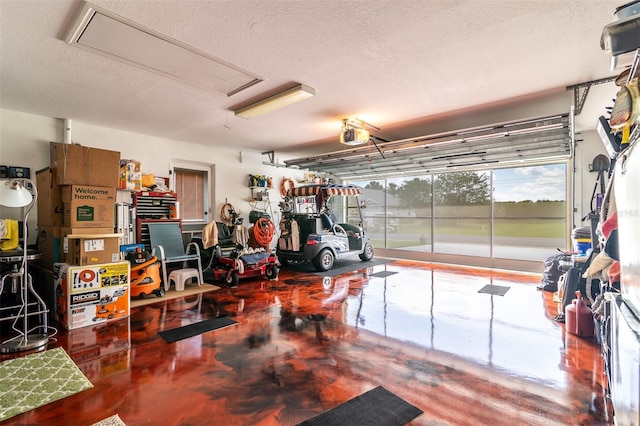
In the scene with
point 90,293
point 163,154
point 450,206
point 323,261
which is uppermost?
point 163,154

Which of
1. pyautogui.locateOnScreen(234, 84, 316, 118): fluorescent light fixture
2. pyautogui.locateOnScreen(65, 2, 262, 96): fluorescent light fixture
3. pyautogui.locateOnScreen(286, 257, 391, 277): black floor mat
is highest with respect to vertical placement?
pyautogui.locateOnScreen(65, 2, 262, 96): fluorescent light fixture

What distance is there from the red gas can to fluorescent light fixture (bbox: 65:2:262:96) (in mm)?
4255

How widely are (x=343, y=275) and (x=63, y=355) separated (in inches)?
179

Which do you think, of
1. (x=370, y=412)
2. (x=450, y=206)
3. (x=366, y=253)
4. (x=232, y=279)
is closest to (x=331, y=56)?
(x=370, y=412)

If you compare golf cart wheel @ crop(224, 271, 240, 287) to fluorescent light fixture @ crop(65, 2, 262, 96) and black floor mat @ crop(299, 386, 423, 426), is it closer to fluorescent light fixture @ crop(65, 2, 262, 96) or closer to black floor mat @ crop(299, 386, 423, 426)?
fluorescent light fixture @ crop(65, 2, 262, 96)

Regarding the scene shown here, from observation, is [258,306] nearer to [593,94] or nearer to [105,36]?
[105,36]

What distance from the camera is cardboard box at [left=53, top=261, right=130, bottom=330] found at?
334 centimetres

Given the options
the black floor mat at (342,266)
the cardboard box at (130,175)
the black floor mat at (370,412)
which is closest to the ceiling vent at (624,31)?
the black floor mat at (370,412)

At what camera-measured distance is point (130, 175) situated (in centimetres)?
535

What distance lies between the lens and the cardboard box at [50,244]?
3785mm

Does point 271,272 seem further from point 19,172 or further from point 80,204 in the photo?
point 19,172

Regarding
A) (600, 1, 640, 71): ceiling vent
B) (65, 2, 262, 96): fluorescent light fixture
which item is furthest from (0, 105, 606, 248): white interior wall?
(600, 1, 640, 71): ceiling vent

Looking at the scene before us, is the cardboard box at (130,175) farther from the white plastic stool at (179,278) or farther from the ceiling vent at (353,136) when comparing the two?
the ceiling vent at (353,136)

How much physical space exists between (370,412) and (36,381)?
8.27 feet
